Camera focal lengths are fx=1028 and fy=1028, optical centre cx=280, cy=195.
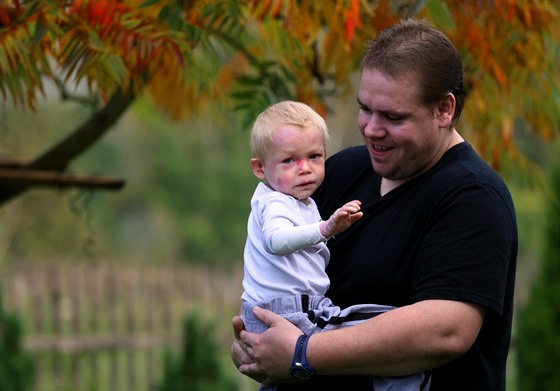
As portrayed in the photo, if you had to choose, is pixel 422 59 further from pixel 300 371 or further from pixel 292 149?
pixel 300 371

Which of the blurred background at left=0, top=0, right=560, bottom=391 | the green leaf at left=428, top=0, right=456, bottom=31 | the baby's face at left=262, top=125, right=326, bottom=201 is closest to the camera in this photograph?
the baby's face at left=262, top=125, right=326, bottom=201

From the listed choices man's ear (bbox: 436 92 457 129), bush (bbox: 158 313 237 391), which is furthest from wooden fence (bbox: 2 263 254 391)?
man's ear (bbox: 436 92 457 129)

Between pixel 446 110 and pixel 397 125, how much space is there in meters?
0.16

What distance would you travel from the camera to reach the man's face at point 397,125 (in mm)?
2604

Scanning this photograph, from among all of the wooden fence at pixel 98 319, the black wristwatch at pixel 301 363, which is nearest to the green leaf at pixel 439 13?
the black wristwatch at pixel 301 363

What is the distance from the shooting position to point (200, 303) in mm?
14117

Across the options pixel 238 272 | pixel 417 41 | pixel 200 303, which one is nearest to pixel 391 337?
pixel 417 41

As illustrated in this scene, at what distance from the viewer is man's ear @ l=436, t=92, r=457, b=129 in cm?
266

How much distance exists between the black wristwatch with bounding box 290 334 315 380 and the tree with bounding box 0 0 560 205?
1.39 m

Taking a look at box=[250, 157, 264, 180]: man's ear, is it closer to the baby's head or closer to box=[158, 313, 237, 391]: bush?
the baby's head

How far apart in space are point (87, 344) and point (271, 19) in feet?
29.8

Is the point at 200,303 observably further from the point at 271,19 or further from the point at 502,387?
the point at 502,387

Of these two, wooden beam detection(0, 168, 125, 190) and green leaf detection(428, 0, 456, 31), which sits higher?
green leaf detection(428, 0, 456, 31)

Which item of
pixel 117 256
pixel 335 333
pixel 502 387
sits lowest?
pixel 117 256
